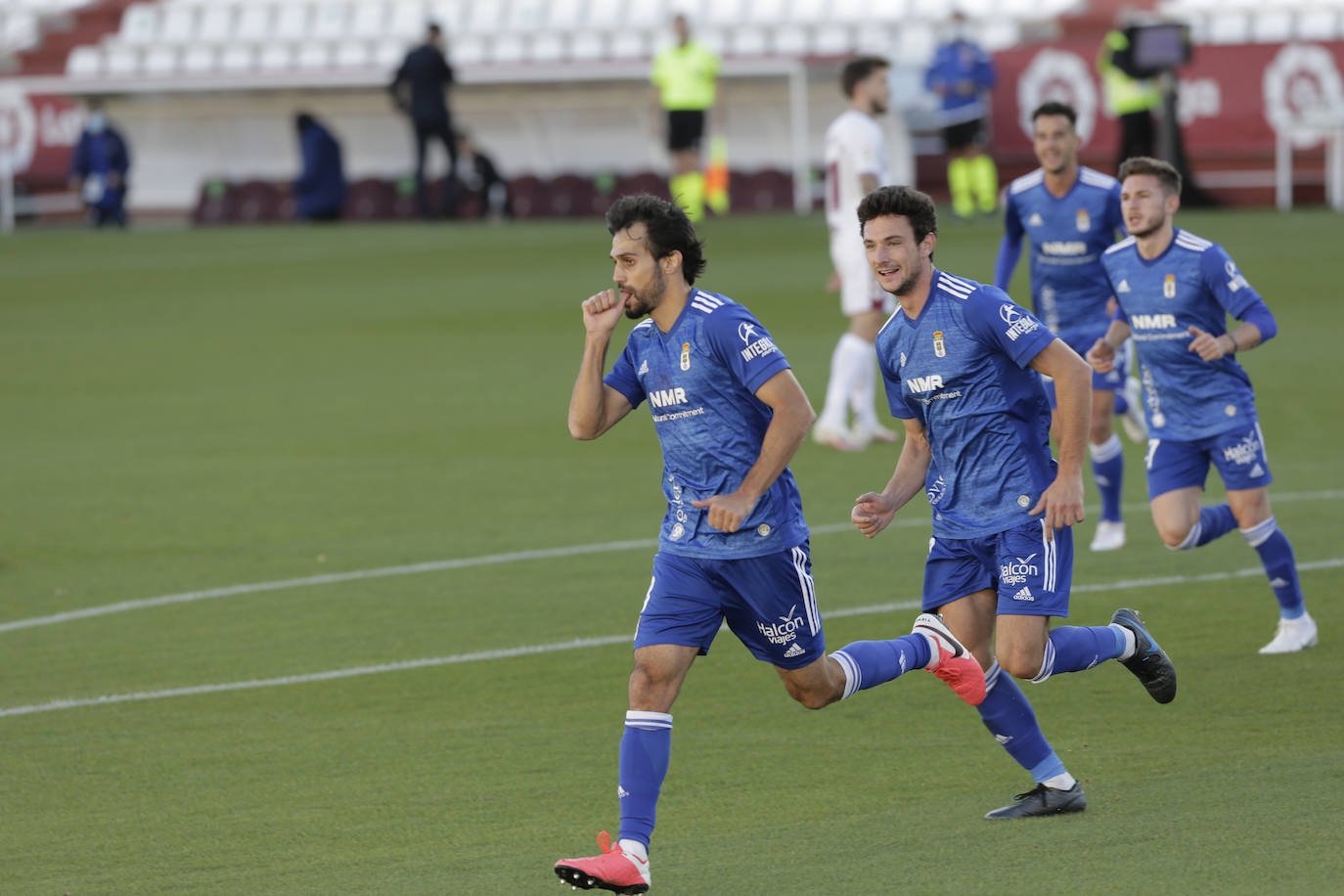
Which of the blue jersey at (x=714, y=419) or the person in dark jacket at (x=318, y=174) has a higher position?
the blue jersey at (x=714, y=419)

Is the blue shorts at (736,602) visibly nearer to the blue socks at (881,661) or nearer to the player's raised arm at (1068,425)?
the blue socks at (881,661)

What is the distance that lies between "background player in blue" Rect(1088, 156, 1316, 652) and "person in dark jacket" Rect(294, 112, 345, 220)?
25190 mm

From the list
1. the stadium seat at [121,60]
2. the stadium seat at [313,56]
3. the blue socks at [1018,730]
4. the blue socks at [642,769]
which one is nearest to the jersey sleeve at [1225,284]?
the blue socks at [1018,730]

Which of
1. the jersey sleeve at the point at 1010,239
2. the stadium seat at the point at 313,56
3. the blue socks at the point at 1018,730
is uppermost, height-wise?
the stadium seat at the point at 313,56

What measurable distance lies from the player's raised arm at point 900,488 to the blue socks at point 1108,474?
418cm

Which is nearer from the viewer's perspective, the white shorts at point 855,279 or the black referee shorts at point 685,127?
the white shorts at point 855,279

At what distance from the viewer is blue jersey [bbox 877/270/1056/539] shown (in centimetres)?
571

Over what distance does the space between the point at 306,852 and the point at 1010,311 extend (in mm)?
2669

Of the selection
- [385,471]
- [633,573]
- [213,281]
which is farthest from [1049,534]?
[213,281]

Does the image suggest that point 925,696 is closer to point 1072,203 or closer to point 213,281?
point 1072,203

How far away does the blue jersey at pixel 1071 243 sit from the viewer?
9727 millimetres

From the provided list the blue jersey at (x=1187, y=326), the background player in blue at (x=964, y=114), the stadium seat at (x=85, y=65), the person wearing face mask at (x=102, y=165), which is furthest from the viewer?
the stadium seat at (x=85, y=65)

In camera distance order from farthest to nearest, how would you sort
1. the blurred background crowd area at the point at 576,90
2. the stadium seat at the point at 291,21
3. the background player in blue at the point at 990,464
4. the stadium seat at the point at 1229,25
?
the stadium seat at the point at 291,21 → the stadium seat at the point at 1229,25 → the blurred background crowd area at the point at 576,90 → the background player in blue at the point at 990,464

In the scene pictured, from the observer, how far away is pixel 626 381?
18.7 ft
